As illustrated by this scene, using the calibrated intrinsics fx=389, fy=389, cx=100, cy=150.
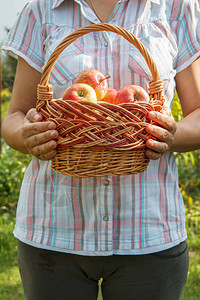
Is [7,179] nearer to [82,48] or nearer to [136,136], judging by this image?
[82,48]

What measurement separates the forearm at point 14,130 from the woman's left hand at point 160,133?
494 millimetres

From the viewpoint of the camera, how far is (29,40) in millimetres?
1507

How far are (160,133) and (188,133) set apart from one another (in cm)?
24

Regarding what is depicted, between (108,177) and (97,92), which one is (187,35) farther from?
(108,177)

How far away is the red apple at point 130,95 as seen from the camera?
1.20 m

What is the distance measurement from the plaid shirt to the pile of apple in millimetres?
167

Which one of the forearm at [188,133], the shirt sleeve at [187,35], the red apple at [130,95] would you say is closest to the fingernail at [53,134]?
the red apple at [130,95]

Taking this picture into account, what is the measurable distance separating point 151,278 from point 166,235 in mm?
157

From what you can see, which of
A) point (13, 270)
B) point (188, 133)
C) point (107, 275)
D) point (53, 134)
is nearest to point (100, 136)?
point (53, 134)

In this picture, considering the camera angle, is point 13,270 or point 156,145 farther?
point 13,270

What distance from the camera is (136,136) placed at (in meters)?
1.16

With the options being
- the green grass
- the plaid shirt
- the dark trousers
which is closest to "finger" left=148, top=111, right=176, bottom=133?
the plaid shirt

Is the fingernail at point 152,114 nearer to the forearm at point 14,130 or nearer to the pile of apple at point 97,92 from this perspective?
the pile of apple at point 97,92

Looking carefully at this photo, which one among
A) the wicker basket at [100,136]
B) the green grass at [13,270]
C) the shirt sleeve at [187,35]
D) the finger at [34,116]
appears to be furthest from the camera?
the green grass at [13,270]
